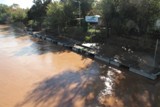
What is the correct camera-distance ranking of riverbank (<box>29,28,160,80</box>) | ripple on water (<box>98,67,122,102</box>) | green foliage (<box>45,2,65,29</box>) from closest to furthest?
1. ripple on water (<box>98,67,122,102</box>)
2. riverbank (<box>29,28,160,80</box>)
3. green foliage (<box>45,2,65,29</box>)

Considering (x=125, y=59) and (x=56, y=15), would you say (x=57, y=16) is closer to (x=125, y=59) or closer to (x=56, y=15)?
(x=56, y=15)

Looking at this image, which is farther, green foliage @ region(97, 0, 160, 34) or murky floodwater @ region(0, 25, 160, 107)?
green foliage @ region(97, 0, 160, 34)

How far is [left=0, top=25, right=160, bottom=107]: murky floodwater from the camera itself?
8.23 m

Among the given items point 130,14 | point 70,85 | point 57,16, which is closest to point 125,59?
point 130,14

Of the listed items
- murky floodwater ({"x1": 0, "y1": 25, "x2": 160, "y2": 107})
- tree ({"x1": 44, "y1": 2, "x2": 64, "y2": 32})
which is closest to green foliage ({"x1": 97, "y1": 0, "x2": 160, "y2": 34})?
murky floodwater ({"x1": 0, "y1": 25, "x2": 160, "y2": 107})

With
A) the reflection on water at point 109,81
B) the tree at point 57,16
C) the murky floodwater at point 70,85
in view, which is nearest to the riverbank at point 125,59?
the murky floodwater at point 70,85

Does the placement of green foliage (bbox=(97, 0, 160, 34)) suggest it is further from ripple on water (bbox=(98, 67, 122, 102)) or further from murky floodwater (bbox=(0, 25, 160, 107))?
ripple on water (bbox=(98, 67, 122, 102))

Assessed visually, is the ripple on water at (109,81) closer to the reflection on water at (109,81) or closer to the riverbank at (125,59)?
the reflection on water at (109,81)

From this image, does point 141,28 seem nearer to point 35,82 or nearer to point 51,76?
point 51,76

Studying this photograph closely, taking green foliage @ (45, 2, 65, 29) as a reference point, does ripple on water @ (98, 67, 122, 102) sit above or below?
below

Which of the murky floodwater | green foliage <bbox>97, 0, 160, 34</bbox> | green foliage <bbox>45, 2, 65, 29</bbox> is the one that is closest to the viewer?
the murky floodwater

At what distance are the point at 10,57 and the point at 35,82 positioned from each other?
5925 mm

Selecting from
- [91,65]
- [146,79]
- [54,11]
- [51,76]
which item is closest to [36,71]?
[51,76]

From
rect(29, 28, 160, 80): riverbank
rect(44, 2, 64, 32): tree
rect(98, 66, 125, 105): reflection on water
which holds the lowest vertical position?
rect(98, 66, 125, 105): reflection on water
